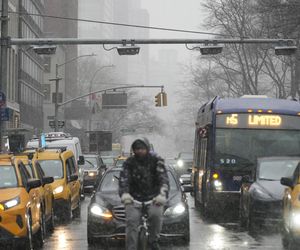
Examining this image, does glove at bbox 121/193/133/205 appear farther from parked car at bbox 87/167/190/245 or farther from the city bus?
the city bus

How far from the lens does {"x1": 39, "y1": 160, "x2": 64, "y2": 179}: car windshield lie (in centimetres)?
2082

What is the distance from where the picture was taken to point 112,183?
1507 centimetres

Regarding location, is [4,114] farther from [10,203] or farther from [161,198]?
[161,198]

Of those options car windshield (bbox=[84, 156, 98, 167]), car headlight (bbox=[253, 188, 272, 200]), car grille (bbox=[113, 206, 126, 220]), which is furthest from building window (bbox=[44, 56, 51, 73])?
car grille (bbox=[113, 206, 126, 220])

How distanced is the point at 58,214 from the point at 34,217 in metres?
6.72

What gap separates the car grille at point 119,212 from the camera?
13500 mm

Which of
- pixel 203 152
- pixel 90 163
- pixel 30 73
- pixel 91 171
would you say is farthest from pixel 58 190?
pixel 30 73

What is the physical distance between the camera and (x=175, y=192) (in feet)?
47.5

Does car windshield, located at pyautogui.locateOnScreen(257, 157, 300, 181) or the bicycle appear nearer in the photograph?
the bicycle

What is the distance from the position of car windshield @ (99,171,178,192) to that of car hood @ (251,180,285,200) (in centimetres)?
225

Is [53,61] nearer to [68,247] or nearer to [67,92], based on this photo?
[67,92]

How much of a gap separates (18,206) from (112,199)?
213 centimetres

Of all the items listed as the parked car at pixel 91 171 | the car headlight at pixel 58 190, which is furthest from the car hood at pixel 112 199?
the parked car at pixel 91 171

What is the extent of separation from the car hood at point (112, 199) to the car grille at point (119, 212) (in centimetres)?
10
